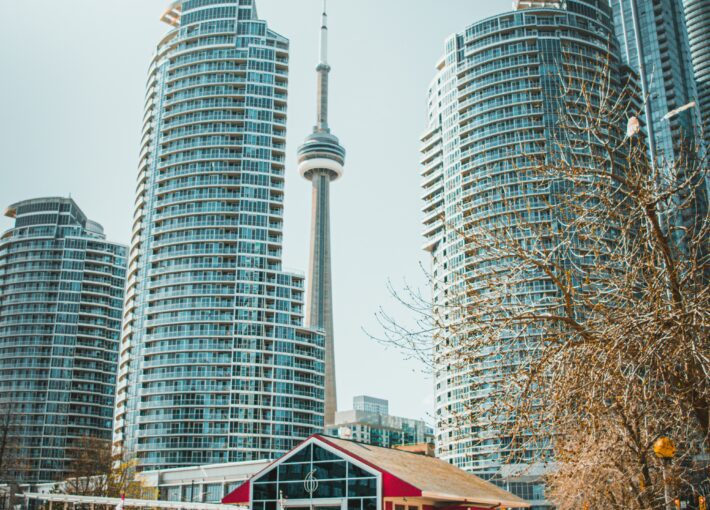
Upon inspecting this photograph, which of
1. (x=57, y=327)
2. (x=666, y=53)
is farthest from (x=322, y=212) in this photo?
(x=666, y=53)

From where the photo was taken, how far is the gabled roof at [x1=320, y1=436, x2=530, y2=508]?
34969 millimetres

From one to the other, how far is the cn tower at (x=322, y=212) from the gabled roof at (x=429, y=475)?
96674 mm

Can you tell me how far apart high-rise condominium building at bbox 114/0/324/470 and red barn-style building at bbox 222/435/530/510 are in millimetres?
75222

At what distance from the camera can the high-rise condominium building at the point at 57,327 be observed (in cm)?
14050

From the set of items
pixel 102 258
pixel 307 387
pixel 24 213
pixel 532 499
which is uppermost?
pixel 24 213

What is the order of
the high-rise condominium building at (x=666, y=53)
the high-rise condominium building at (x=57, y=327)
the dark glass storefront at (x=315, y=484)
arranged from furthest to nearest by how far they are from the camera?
the high-rise condominium building at (x=666, y=53), the high-rise condominium building at (x=57, y=327), the dark glass storefront at (x=315, y=484)

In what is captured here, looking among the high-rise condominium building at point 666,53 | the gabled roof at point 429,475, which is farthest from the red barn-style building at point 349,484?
the high-rise condominium building at point 666,53

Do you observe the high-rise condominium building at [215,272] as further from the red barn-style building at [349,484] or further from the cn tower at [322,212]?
the red barn-style building at [349,484]

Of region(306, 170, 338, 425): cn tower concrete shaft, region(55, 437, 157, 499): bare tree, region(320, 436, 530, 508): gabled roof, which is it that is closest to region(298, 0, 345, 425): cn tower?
region(306, 170, 338, 425): cn tower concrete shaft

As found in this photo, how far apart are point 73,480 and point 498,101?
86.6 meters

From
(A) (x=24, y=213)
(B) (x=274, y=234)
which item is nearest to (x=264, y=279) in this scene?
(B) (x=274, y=234)

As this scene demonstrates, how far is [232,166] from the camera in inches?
4916

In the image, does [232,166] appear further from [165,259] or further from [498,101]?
[498,101]

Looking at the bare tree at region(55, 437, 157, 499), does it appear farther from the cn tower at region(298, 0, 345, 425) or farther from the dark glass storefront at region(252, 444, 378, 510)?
the cn tower at region(298, 0, 345, 425)
